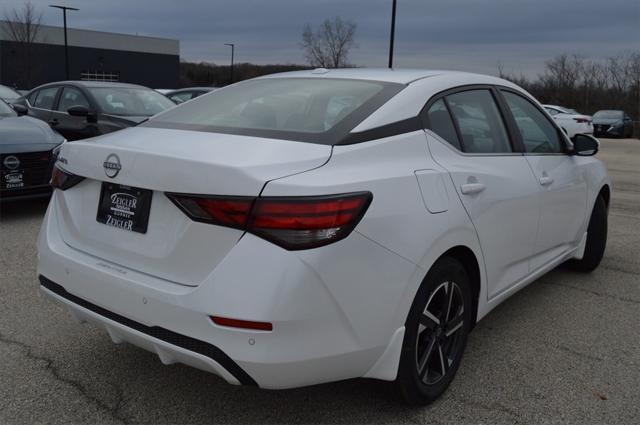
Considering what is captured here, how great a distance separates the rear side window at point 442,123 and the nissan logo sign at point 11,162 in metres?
5.10

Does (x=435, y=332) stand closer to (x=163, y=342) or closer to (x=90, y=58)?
(x=163, y=342)

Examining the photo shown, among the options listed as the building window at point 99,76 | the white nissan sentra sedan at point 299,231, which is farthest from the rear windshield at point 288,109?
the building window at point 99,76

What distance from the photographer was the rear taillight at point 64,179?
272 cm

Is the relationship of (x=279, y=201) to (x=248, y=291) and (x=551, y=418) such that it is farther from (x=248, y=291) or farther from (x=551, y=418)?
(x=551, y=418)

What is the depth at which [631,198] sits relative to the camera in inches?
367

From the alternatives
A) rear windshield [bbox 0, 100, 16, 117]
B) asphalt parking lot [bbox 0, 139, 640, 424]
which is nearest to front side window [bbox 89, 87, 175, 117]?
rear windshield [bbox 0, 100, 16, 117]

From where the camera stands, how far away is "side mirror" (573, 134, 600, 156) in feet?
14.1

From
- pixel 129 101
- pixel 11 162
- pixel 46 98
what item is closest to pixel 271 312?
pixel 11 162

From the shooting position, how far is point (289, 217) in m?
2.12

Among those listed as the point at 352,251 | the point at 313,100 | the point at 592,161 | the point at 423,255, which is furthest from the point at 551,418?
the point at 592,161

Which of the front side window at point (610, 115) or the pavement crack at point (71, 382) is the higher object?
the front side window at point (610, 115)

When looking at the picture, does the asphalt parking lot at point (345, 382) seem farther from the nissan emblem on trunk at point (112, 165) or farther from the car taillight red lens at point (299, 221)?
the nissan emblem on trunk at point (112, 165)

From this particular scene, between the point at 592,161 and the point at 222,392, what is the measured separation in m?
3.40

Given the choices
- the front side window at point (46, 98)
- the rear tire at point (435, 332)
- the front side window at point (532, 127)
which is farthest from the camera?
the front side window at point (46, 98)
